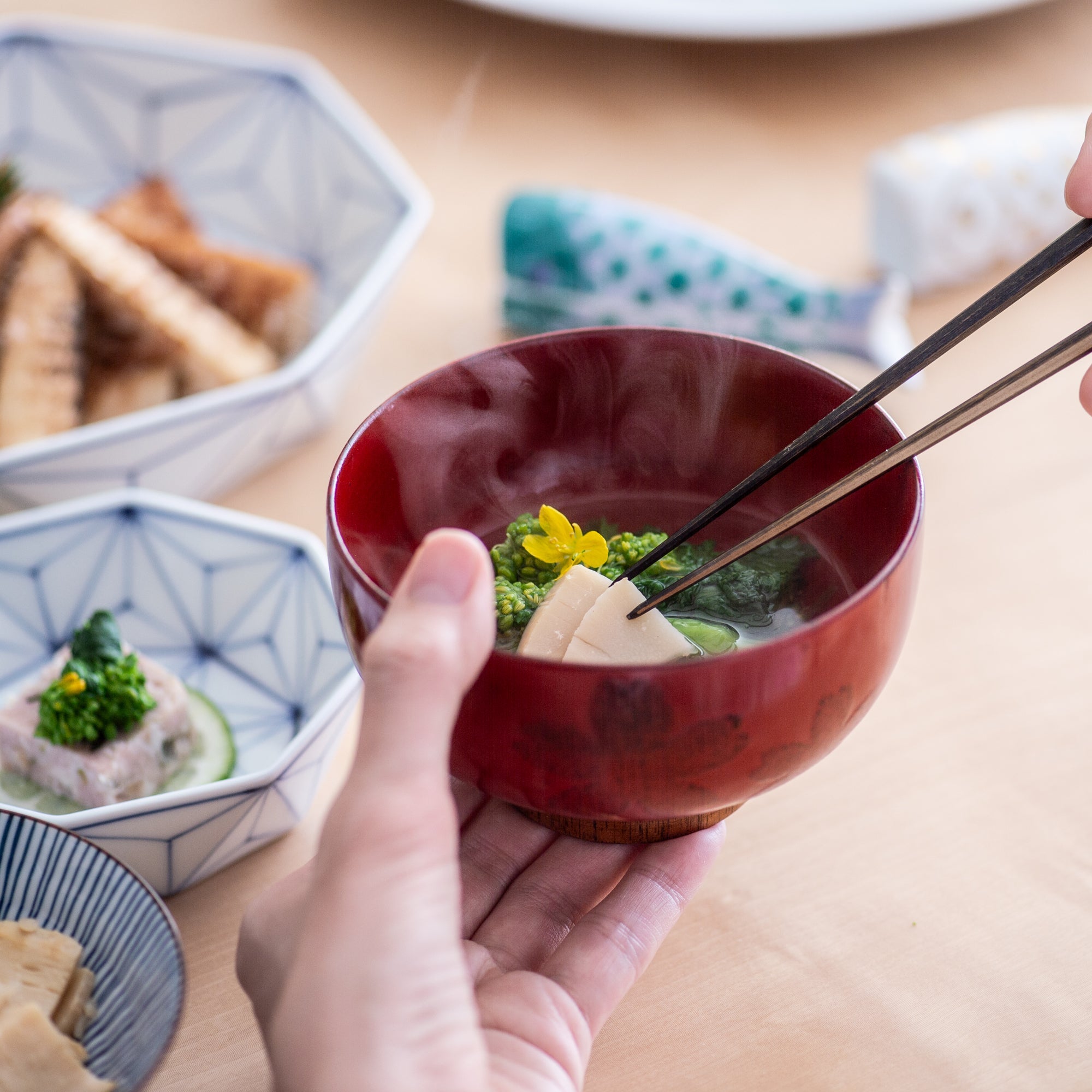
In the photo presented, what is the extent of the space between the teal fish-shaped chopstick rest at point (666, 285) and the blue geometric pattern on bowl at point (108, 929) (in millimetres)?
745

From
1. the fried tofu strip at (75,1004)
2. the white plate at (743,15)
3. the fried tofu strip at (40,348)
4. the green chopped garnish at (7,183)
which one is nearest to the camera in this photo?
the fried tofu strip at (75,1004)

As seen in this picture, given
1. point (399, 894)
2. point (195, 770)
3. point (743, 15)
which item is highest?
point (743, 15)

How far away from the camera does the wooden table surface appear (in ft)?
2.34

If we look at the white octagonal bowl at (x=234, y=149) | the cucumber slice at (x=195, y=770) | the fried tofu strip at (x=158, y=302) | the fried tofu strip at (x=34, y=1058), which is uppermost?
Answer: the white octagonal bowl at (x=234, y=149)

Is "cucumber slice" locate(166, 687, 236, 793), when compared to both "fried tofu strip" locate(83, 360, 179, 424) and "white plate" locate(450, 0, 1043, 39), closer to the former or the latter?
"fried tofu strip" locate(83, 360, 179, 424)

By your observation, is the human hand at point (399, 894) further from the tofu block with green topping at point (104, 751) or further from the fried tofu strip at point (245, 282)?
the fried tofu strip at point (245, 282)

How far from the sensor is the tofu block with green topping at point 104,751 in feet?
2.64

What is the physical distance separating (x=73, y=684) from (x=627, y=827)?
0.40 metres

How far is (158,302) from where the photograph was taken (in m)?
1.22

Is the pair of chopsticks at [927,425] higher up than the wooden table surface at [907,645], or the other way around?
Result: the pair of chopsticks at [927,425]

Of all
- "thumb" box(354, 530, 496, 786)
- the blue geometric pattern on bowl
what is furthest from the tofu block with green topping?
"thumb" box(354, 530, 496, 786)

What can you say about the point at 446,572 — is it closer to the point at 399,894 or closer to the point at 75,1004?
the point at 399,894

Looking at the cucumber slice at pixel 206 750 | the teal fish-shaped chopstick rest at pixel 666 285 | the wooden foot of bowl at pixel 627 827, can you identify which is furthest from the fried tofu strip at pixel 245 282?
the wooden foot of bowl at pixel 627 827

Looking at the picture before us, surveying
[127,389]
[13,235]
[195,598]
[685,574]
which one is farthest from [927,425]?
[13,235]
